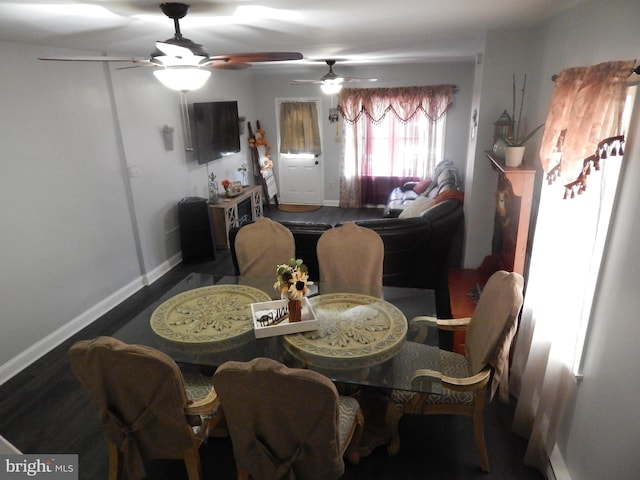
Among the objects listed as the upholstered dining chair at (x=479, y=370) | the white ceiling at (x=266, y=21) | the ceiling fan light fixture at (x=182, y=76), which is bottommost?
the upholstered dining chair at (x=479, y=370)

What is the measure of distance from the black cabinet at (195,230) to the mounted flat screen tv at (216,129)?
747 mm

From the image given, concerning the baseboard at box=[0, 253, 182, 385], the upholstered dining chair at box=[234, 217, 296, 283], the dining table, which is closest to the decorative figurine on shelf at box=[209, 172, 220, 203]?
the baseboard at box=[0, 253, 182, 385]

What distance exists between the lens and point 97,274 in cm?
371

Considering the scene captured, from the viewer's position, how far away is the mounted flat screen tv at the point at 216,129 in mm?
5102

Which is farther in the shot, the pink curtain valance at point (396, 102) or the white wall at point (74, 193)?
the pink curtain valance at point (396, 102)

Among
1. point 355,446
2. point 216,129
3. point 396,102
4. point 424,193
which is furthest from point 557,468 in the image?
point 396,102

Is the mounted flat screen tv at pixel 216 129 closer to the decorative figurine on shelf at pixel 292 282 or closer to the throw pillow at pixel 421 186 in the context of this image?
the throw pillow at pixel 421 186

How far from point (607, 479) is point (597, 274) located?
2.60ft

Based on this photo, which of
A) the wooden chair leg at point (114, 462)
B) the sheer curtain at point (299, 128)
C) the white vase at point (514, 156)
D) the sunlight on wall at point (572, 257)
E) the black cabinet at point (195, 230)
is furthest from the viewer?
the sheer curtain at point (299, 128)

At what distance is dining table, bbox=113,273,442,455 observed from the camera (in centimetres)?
191

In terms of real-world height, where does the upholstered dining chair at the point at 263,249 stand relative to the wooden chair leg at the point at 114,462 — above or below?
above

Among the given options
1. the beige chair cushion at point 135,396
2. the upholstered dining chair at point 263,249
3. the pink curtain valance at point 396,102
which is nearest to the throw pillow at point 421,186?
the pink curtain valance at point 396,102

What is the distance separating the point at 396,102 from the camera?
6387 mm

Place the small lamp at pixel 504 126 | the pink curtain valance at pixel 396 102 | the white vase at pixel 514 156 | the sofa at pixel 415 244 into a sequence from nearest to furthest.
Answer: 1. the white vase at pixel 514 156
2. the small lamp at pixel 504 126
3. the sofa at pixel 415 244
4. the pink curtain valance at pixel 396 102
